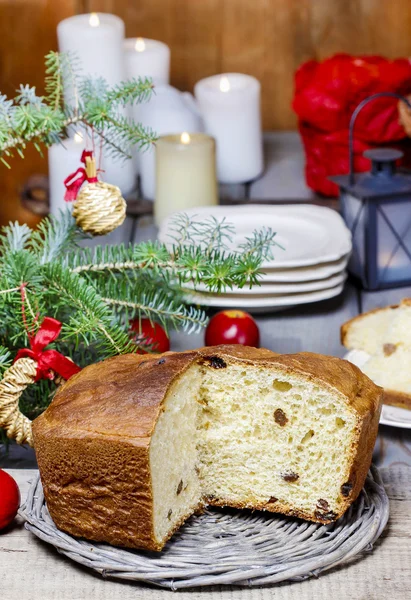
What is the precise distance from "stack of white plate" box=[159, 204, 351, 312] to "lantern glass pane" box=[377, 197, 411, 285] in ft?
0.27

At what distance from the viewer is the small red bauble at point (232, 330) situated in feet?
5.81

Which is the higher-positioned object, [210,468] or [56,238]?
[56,238]

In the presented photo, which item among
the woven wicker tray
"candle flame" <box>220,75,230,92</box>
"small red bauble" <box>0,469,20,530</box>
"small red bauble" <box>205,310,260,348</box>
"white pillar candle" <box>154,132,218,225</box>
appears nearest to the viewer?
the woven wicker tray

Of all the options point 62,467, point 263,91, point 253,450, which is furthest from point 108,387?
point 263,91

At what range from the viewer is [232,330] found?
1.78 metres

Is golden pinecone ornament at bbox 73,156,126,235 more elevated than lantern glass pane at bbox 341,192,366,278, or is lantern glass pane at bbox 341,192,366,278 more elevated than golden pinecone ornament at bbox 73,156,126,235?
golden pinecone ornament at bbox 73,156,126,235

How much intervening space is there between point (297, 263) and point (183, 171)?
20.4 inches

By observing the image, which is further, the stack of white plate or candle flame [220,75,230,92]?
candle flame [220,75,230,92]

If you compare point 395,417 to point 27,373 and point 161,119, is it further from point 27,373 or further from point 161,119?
point 161,119

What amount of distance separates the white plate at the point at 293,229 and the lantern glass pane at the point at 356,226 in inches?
0.9

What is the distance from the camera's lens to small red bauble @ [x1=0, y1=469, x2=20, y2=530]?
1236 millimetres

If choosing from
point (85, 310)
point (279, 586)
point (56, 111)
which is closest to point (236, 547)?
point (279, 586)

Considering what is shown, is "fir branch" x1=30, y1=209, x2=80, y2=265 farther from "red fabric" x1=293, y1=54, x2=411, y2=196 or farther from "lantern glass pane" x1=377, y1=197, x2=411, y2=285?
"red fabric" x1=293, y1=54, x2=411, y2=196

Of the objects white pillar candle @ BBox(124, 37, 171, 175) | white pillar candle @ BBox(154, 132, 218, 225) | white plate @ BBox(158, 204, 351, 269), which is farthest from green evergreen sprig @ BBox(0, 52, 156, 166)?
white pillar candle @ BBox(124, 37, 171, 175)
